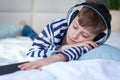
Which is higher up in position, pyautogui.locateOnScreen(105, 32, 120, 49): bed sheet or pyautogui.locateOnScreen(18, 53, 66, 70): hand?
pyautogui.locateOnScreen(18, 53, 66, 70): hand

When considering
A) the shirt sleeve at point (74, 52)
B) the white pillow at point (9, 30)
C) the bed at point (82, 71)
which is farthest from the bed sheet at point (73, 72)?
the white pillow at point (9, 30)

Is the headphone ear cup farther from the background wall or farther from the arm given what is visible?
the background wall

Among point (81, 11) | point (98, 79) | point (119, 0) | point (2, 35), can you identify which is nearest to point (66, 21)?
point (81, 11)

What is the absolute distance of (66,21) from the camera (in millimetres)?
1464

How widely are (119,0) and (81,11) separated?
150cm

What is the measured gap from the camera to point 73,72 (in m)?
0.97

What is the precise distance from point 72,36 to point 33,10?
1.25 meters

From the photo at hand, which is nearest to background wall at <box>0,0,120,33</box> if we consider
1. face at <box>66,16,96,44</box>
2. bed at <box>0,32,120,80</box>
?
face at <box>66,16,96,44</box>

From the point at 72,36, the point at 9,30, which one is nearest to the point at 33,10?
the point at 9,30

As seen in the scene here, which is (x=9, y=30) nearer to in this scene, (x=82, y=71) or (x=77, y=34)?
(x=77, y=34)

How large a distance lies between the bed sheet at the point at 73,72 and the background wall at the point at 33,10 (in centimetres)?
152

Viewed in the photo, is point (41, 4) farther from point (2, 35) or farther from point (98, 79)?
point (98, 79)

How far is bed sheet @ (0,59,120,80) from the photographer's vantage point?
37.2 inches

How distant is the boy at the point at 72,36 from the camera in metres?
1.28
